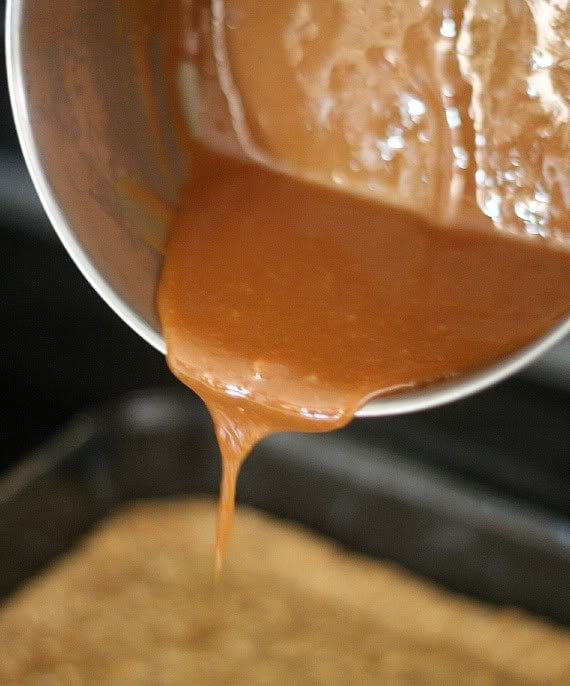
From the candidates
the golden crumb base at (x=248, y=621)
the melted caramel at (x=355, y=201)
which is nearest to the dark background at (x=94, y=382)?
the golden crumb base at (x=248, y=621)

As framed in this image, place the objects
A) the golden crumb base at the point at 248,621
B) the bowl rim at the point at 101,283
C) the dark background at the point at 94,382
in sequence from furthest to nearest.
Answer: the dark background at the point at 94,382
the golden crumb base at the point at 248,621
the bowl rim at the point at 101,283

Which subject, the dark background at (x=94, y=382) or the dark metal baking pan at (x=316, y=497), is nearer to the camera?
the dark metal baking pan at (x=316, y=497)

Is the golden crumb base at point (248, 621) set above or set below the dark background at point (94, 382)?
below

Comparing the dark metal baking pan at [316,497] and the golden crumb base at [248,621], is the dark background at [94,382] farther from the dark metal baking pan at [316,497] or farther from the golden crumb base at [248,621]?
the golden crumb base at [248,621]

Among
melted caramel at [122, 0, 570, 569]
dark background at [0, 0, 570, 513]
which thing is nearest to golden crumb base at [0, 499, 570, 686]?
dark background at [0, 0, 570, 513]

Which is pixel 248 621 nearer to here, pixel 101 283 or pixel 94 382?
pixel 94 382

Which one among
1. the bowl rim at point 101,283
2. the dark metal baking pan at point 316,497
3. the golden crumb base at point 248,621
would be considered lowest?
the golden crumb base at point 248,621

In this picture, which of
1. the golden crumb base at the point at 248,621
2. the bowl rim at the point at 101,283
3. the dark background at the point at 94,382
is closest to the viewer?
the bowl rim at the point at 101,283

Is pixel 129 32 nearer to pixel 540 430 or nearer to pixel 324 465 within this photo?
pixel 324 465
